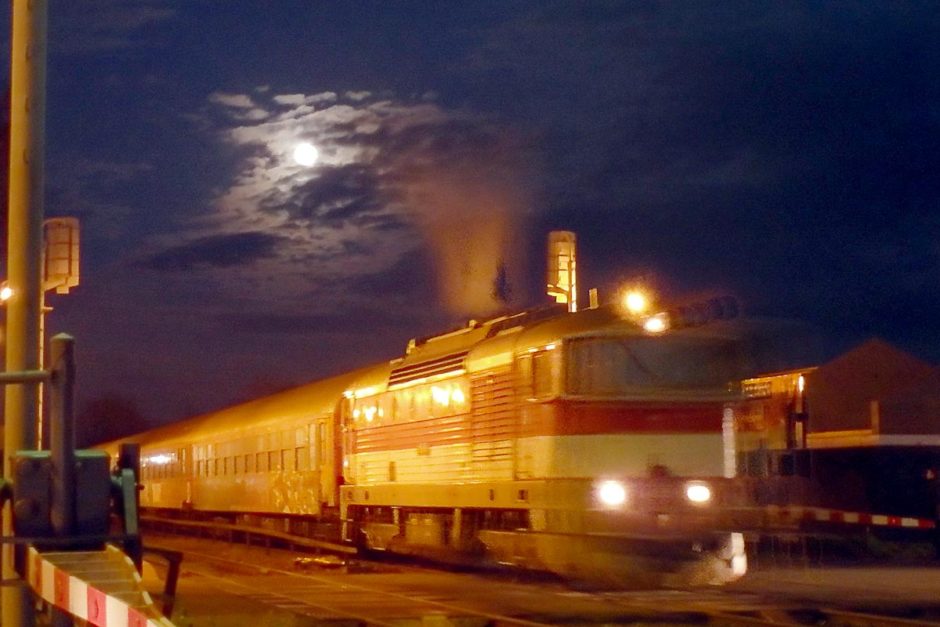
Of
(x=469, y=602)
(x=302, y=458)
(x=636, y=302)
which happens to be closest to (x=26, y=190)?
(x=636, y=302)

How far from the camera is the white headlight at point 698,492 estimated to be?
50.5 feet

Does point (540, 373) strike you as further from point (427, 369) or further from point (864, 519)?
point (864, 519)

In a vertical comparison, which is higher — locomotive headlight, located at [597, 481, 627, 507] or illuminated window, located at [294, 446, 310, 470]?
illuminated window, located at [294, 446, 310, 470]

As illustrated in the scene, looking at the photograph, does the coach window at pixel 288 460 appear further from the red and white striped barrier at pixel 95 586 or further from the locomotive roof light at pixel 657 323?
the red and white striped barrier at pixel 95 586

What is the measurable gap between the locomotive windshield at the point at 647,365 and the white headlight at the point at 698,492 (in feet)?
4.02

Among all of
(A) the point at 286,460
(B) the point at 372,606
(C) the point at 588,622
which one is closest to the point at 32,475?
(C) the point at 588,622

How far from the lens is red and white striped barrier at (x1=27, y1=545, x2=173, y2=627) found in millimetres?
5648

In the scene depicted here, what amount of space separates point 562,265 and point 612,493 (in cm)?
790

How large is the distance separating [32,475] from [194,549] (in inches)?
999

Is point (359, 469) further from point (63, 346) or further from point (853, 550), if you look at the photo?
point (63, 346)

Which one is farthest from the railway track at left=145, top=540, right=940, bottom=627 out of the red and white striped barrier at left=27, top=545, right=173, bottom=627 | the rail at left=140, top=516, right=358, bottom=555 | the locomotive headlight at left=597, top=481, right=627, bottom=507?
the red and white striped barrier at left=27, top=545, right=173, bottom=627

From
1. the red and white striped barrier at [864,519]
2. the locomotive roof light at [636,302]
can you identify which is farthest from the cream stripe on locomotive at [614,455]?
the red and white striped barrier at [864,519]

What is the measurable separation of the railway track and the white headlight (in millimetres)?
1196

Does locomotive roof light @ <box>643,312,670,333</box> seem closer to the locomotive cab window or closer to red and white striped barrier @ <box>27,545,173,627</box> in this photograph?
the locomotive cab window
